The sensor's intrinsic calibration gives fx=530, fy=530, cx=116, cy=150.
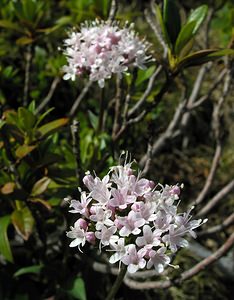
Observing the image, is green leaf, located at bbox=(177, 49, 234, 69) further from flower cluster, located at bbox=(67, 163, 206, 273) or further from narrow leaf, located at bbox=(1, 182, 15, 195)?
narrow leaf, located at bbox=(1, 182, 15, 195)

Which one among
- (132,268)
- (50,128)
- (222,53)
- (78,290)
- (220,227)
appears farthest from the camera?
(220,227)

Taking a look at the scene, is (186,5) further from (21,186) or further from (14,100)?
(21,186)

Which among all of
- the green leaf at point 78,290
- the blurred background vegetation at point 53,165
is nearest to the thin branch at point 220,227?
the blurred background vegetation at point 53,165

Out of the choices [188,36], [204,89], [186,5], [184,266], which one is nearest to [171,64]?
[188,36]

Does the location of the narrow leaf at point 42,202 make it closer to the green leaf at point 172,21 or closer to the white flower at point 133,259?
the white flower at point 133,259

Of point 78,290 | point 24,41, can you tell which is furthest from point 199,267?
point 24,41

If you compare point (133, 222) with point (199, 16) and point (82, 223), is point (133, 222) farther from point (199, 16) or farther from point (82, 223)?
point (199, 16)
